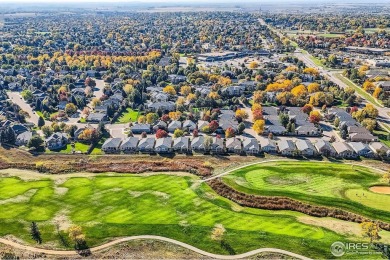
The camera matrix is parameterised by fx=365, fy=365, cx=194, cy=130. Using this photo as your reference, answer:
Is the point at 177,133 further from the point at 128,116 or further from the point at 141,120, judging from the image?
the point at 128,116

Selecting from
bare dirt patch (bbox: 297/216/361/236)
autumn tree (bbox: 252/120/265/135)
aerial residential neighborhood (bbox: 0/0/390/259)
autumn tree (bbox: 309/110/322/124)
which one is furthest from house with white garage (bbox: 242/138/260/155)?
bare dirt patch (bbox: 297/216/361/236)

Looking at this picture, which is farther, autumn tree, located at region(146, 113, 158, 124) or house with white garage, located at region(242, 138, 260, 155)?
autumn tree, located at region(146, 113, 158, 124)

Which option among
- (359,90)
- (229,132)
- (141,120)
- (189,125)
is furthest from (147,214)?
(359,90)

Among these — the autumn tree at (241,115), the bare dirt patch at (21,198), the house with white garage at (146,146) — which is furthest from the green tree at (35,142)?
the autumn tree at (241,115)

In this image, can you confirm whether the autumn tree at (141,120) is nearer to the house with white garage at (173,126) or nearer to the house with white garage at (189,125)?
the house with white garage at (173,126)

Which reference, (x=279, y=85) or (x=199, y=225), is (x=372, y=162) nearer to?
(x=199, y=225)

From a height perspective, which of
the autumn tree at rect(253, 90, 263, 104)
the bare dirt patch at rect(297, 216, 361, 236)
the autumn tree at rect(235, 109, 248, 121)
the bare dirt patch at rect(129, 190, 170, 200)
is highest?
the autumn tree at rect(253, 90, 263, 104)

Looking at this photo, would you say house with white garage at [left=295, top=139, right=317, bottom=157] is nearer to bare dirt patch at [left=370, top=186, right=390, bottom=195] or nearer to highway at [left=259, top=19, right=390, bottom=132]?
bare dirt patch at [left=370, top=186, right=390, bottom=195]
